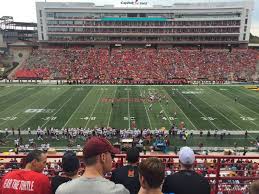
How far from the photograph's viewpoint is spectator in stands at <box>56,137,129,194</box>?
3.03 meters

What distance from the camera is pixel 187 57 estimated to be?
72.4 metres

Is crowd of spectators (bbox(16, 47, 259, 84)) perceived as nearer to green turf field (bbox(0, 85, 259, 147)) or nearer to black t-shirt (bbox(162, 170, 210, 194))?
green turf field (bbox(0, 85, 259, 147))

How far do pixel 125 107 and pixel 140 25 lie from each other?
45.9 m

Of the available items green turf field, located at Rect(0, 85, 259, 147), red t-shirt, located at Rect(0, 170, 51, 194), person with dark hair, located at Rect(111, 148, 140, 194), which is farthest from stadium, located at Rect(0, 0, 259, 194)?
red t-shirt, located at Rect(0, 170, 51, 194)

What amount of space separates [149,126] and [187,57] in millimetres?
46235

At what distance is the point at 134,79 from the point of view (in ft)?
200

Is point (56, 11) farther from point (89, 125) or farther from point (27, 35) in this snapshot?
point (89, 125)

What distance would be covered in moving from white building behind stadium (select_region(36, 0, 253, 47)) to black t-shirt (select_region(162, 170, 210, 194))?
7650 centimetres

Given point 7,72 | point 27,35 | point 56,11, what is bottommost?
point 7,72

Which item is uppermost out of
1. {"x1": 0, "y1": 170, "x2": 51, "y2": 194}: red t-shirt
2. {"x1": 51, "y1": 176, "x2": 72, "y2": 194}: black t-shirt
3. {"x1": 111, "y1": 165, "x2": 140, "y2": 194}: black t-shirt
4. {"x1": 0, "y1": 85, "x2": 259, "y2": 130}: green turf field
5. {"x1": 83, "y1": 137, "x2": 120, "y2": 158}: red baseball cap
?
{"x1": 83, "y1": 137, "x2": 120, "y2": 158}: red baseball cap

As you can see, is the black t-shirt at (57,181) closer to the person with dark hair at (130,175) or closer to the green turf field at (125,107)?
the person with dark hair at (130,175)

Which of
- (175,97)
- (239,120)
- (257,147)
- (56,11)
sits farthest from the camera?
(56,11)

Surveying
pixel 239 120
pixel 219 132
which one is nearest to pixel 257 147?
pixel 219 132

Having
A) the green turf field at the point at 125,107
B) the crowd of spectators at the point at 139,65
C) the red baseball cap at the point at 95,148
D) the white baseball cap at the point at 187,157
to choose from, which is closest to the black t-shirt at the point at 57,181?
the red baseball cap at the point at 95,148
